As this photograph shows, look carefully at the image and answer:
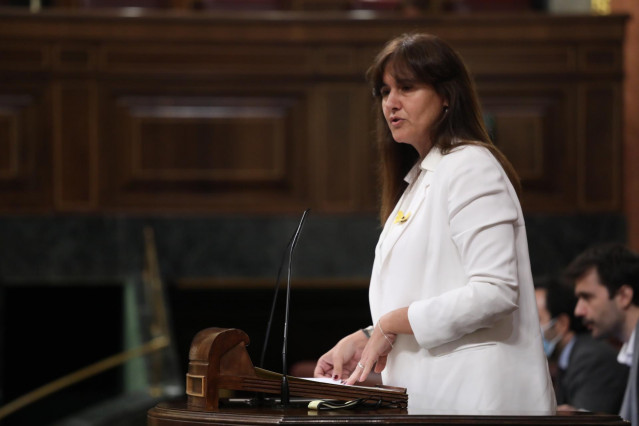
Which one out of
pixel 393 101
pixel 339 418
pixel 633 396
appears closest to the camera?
pixel 339 418

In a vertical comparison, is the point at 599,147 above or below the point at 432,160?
below

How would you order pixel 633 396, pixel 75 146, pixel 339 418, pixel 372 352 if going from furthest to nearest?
1. pixel 75 146
2. pixel 633 396
3. pixel 372 352
4. pixel 339 418

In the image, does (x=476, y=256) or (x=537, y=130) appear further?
(x=537, y=130)

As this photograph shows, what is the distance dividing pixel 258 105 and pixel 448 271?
3728 millimetres

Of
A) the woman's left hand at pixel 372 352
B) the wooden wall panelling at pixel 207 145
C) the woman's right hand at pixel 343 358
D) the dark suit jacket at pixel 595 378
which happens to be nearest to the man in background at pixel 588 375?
the dark suit jacket at pixel 595 378

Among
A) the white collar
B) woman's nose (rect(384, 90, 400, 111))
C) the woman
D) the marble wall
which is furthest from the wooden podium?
the marble wall

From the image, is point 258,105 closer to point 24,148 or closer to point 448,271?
point 24,148

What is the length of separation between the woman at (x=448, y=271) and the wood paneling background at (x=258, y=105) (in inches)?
133

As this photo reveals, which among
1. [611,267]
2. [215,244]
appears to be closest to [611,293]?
[611,267]

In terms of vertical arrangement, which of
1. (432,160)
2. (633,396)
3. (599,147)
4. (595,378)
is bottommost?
(595,378)

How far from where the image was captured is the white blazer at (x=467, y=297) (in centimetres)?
183

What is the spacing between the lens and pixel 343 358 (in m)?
2.03

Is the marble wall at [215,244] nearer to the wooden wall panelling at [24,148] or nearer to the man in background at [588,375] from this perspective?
the wooden wall panelling at [24,148]

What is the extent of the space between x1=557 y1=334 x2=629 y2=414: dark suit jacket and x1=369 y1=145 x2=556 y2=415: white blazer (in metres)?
1.59
